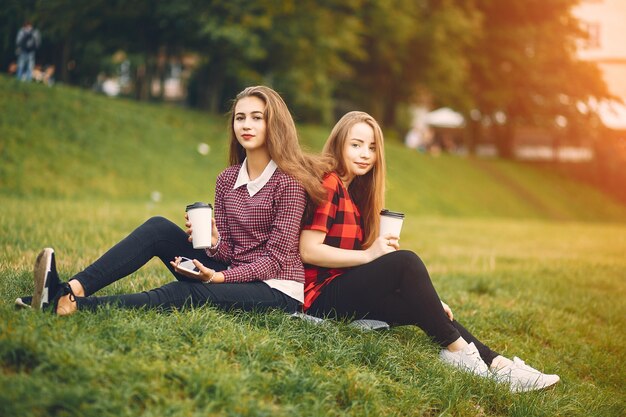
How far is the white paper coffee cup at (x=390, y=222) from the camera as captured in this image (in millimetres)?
4035

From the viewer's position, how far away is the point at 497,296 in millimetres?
6703

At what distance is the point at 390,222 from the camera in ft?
13.3

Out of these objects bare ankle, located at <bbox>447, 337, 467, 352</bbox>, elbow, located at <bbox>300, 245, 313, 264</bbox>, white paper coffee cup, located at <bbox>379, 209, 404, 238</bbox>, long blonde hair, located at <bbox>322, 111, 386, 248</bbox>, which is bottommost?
bare ankle, located at <bbox>447, 337, 467, 352</bbox>

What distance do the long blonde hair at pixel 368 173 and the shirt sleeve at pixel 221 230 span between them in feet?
2.36

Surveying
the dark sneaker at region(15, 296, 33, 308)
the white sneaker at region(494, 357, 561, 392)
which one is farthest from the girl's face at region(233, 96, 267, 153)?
the white sneaker at region(494, 357, 561, 392)

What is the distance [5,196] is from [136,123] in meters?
6.40

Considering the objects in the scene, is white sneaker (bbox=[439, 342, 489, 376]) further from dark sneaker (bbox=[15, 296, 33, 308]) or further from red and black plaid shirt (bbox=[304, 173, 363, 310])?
dark sneaker (bbox=[15, 296, 33, 308])

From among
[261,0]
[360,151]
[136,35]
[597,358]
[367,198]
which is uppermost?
[261,0]

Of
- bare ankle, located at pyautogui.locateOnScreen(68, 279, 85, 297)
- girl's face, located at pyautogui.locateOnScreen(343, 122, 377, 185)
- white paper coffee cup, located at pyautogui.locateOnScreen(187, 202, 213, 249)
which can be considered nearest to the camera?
bare ankle, located at pyautogui.locateOnScreen(68, 279, 85, 297)

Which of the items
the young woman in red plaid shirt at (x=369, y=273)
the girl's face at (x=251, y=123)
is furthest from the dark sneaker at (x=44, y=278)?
the young woman in red plaid shirt at (x=369, y=273)

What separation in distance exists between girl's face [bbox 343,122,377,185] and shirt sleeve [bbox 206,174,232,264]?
83 centimetres

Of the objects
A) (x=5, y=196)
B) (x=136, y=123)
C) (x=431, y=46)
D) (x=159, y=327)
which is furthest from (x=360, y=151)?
(x=431, y=46)

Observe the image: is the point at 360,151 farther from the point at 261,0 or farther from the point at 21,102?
the point at 261,0

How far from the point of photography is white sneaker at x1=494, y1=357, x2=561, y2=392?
4.14 metres
